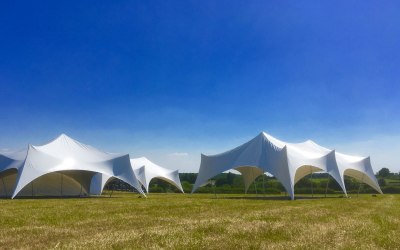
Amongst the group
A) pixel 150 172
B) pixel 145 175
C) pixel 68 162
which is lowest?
pixel 145 175

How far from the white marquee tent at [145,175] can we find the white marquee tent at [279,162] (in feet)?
52.5

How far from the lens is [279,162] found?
2733 centimetres

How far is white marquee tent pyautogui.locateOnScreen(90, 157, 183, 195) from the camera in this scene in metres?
45.2

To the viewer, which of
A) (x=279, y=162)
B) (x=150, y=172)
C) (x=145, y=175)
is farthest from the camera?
(x=150, y=172)

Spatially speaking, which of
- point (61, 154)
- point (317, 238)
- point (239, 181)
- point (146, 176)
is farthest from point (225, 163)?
point (239, 181)

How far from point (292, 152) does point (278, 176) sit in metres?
3.08

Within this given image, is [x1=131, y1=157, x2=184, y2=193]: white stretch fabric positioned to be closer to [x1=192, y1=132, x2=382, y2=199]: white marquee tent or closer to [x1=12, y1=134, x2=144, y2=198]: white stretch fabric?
[x1=12, y1=134, x2=144, y2=198]: white stretch fabric

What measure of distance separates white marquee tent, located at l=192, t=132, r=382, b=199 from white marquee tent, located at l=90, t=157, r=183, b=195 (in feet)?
52.5

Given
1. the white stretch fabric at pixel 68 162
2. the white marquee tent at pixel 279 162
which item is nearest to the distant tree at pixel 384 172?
the white marquee tent at pixel 279 162

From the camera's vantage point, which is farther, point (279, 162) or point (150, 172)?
point (150, 172)

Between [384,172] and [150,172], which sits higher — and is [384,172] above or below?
above

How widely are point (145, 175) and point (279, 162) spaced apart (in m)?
24.7

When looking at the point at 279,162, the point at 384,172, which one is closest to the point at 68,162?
the point at 279,162

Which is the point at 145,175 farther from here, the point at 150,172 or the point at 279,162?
the point at 279,162
